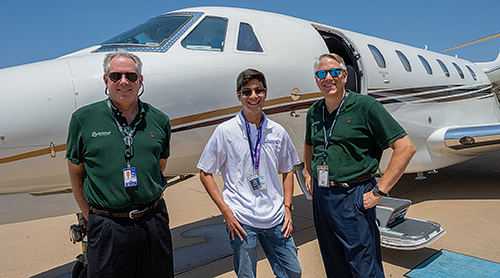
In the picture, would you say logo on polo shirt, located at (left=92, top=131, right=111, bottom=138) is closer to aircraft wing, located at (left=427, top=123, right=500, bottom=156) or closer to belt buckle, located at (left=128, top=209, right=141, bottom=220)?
belt buckle, located at (left=128, top=209, right=141, bottom=220)

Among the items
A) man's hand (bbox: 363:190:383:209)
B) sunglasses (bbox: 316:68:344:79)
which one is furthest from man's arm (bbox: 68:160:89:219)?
man's hand (bbox: 363:190:383:209)

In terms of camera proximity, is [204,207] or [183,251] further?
[204,207]

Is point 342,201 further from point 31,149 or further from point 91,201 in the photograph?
point 31,149

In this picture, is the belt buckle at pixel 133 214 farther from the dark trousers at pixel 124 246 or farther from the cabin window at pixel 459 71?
the cabin window at pixel 459 71

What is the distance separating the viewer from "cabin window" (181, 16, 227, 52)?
4.11m

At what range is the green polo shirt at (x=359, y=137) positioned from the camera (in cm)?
250

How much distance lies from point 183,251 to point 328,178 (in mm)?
3056

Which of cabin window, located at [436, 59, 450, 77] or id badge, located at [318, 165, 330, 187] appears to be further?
cabin window, located at [436, 59, 450, 77]

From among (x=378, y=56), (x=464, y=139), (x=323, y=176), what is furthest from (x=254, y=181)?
(x=464, y=139)

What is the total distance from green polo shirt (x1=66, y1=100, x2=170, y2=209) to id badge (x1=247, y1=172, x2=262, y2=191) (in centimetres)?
68

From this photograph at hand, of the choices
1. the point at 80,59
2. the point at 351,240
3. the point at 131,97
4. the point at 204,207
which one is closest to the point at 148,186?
the point at 131,97

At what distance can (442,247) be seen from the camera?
4.72 m

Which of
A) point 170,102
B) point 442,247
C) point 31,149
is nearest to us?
point 31,149

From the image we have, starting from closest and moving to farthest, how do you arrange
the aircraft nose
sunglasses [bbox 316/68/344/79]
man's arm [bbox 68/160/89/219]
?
man's arm [bbox 68/160/89/219], sunglasses [bbox 316/68/344/79], the aircraft nose
